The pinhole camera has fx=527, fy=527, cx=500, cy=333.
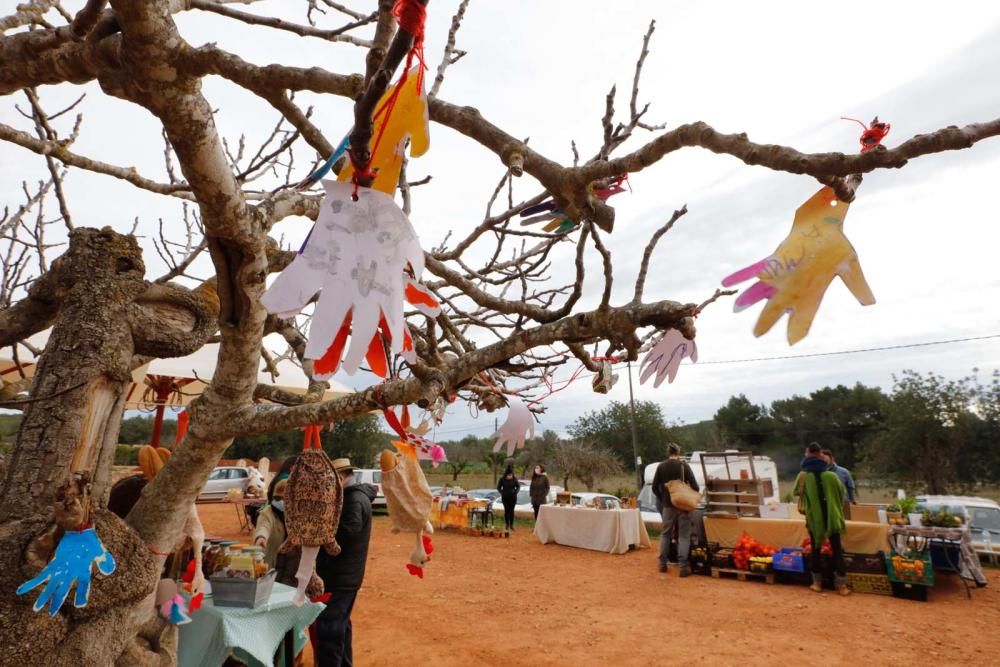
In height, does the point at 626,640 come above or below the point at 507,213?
below

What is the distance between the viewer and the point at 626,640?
5195 millimetres

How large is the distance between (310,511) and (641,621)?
4.99 meters

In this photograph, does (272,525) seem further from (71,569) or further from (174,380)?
(174,380)

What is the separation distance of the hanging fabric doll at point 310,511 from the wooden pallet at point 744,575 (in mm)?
7289

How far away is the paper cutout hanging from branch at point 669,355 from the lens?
1.82 metres

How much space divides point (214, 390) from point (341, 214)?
112cm

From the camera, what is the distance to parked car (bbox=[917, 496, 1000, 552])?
29.9 ft

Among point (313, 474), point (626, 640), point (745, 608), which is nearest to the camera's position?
point (313, 474)

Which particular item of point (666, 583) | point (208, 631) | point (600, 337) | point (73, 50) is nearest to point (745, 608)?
point (666, 583)

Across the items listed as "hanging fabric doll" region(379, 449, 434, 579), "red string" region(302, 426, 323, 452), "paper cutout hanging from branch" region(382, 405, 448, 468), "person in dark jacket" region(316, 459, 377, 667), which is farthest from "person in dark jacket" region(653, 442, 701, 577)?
"red string" region(302, 426, 323, 452)

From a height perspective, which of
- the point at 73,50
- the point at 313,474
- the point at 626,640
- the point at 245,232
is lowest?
the point at 626,640

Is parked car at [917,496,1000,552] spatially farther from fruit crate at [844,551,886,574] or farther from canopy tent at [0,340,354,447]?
canopy tent at [0,340,354,447]

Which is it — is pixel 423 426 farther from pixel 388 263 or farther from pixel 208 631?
pixel 388 263

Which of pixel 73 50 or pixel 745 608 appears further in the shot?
pixel 745 608
